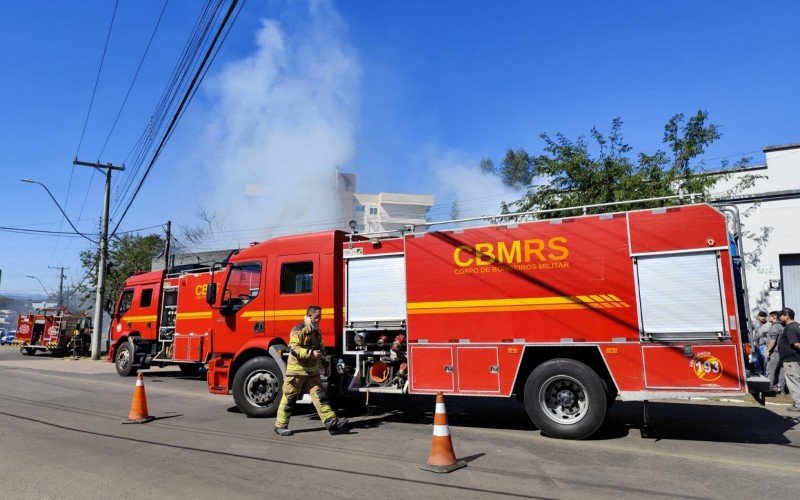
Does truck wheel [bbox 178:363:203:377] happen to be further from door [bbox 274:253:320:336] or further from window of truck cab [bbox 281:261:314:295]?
window of truck cab [bbox 281:261:314:295]

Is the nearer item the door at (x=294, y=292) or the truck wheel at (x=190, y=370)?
the door at (x=294, y=292)

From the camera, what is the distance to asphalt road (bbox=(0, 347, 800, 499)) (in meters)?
4.68

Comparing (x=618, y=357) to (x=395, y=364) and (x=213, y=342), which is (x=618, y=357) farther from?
(x=213, y=342)

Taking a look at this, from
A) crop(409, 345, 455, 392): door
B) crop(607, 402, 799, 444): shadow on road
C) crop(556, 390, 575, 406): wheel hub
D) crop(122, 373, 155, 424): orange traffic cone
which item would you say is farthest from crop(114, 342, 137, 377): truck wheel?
crop(607, 402, 799, 444): shadow on road

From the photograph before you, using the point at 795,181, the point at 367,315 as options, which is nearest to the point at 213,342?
the point at 367,315

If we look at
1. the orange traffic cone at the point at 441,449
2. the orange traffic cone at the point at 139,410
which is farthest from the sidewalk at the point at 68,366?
the orange traffic cone at the point at 441,449

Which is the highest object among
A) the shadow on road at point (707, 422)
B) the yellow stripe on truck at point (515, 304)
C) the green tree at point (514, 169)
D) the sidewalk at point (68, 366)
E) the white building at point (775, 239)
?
the green tree at point (514, 169)

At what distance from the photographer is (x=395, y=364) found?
7.82 meters

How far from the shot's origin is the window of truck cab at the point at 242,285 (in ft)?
29.5

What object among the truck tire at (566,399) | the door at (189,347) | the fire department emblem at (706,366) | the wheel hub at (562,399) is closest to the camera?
the fire department emblem at (706,366)

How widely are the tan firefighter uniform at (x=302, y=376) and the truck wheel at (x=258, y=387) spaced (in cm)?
112

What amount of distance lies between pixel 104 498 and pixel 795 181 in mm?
17720

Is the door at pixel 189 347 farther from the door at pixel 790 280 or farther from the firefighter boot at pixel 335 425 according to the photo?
the door at pixel 790 280

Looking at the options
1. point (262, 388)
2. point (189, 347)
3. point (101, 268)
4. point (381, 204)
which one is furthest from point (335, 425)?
point (381, 204)
